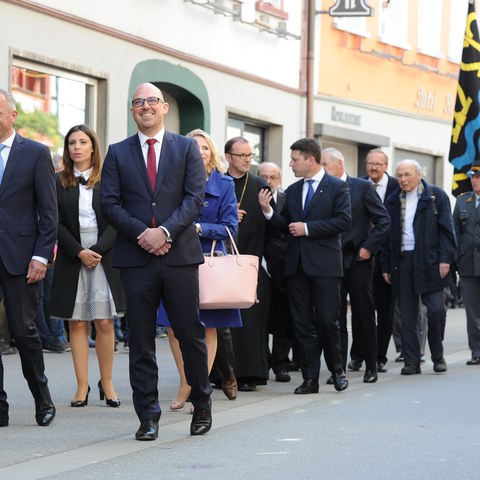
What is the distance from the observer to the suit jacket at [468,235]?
15133 millimetres

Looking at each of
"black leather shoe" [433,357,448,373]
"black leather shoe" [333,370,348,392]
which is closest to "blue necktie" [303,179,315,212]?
"black leather shoe" [333,370,348,392]

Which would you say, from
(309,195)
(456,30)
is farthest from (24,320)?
(456,30)

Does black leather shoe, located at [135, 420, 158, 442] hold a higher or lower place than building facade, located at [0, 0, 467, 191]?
lower

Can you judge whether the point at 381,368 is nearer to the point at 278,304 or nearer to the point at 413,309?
the point at 413,309

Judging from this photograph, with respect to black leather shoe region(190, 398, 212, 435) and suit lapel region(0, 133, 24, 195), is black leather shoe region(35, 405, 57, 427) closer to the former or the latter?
black leather shoe region(190, 398, 212, 435)

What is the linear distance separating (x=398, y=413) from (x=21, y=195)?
2933 mm

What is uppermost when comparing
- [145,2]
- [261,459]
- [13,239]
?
[145,2]

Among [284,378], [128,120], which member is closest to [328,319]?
[284,378]

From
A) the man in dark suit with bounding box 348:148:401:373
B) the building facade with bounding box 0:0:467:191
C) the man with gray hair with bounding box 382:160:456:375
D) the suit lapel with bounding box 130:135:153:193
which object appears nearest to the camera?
the suit lapel with bounding box 130:135:153:193

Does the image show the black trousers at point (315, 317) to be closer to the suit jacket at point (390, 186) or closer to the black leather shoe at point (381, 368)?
the black leather shoe at point (381, 368)

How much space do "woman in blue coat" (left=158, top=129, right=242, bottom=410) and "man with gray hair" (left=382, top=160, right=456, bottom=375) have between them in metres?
3.31

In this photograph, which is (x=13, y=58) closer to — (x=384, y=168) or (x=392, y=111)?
(x=384, y=168)

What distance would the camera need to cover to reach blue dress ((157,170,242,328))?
10.6m

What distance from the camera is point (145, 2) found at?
65.4 feet
